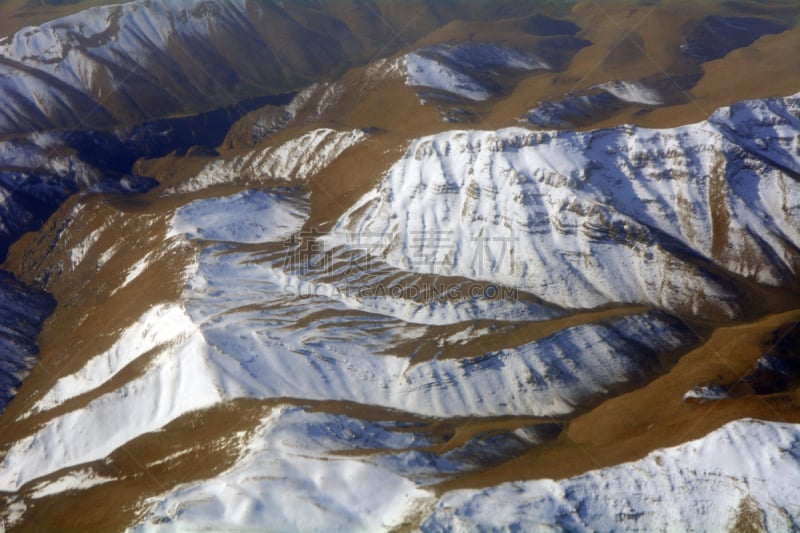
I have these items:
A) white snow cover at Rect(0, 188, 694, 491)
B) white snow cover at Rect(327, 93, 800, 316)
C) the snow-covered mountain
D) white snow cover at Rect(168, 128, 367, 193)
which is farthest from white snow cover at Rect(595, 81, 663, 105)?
white snow cover at Rect(0, 188, 694, 491)

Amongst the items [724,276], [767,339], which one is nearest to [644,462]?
[767,339]

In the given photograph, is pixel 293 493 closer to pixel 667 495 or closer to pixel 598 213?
pixel 667 495

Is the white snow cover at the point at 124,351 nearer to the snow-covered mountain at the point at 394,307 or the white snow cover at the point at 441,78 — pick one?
the snow-covered mountain at the point at 394,307

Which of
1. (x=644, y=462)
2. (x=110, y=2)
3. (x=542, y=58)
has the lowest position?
(x=644, y=462)

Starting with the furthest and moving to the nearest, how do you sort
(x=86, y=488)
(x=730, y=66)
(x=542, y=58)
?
(x=542, y=58) → (x=730, y=66) → (x=86, y=488)

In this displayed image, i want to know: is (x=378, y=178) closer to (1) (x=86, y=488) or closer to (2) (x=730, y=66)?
(1) (x=86, y=488)

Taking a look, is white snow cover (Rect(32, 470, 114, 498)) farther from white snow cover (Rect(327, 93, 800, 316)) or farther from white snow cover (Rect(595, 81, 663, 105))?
white snow cover (Rect(595, 81, 663, 105))
